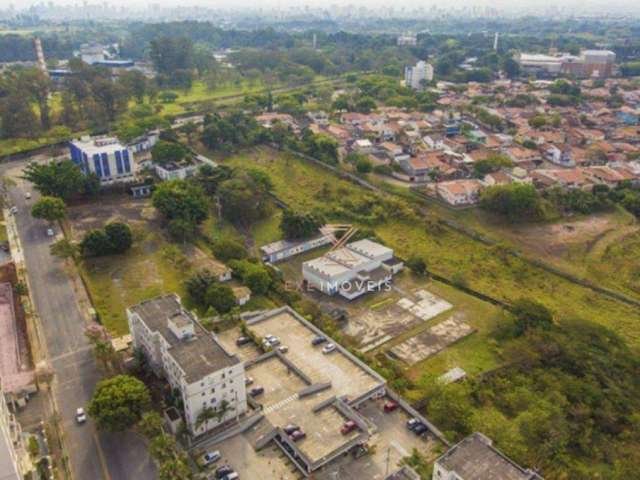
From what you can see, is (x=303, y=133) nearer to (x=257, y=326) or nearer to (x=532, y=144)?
(x=532, y=144)

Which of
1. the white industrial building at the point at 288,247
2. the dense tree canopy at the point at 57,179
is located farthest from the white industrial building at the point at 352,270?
the dense tree canopy at the point at 57,179

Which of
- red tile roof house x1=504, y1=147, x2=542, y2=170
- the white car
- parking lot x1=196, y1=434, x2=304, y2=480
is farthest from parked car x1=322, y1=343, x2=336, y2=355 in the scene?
red tile roof house x1=504, y1=147, x2=542, y2=170

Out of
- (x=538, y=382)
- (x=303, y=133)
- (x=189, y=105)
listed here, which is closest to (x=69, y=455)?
(x=538, y=382)

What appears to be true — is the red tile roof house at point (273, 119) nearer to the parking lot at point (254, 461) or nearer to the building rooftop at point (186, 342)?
the building rooftop at point (186, 342)

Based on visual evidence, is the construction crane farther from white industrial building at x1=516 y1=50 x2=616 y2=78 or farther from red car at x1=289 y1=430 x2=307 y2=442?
white industrial building at x1=516 y1=50 x2=616 y2=78

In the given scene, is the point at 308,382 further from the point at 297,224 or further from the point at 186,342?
the point at 297,224
